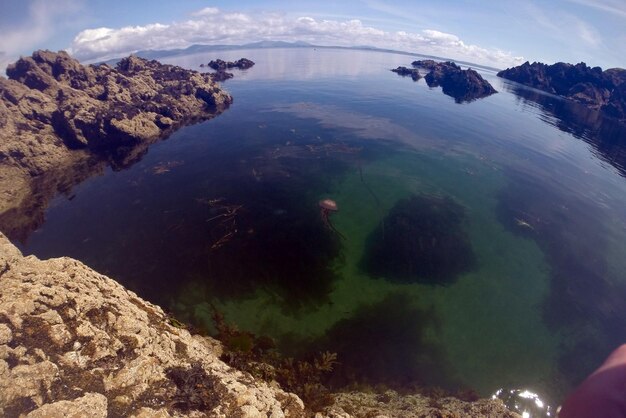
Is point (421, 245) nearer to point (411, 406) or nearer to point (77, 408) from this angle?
point (411, 406)

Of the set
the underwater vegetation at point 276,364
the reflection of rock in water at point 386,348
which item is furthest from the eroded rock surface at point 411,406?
the underwater vegetation at point 276,364

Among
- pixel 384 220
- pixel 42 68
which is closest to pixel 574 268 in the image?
pixel 384 220

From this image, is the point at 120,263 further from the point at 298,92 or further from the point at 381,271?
the point at 298,92

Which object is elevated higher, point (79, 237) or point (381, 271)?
point (381, 271)

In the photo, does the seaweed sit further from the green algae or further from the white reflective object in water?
the white reflective object in water

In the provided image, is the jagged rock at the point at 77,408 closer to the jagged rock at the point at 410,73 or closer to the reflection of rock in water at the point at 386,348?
the reflection of rock in water at the point at 386,348

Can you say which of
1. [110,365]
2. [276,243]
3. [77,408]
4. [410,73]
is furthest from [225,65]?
[77,408]
